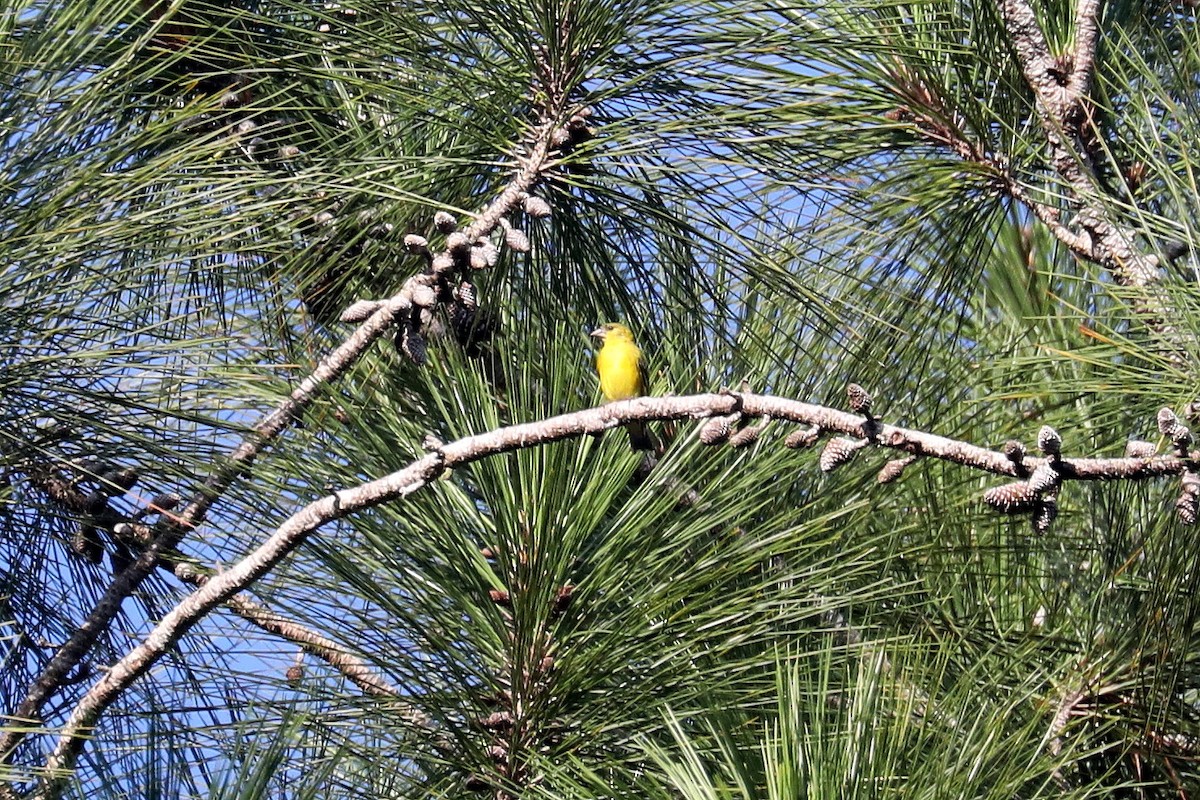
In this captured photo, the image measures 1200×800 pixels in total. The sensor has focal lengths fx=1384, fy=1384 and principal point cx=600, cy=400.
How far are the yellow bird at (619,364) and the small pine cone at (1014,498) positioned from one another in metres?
0.97

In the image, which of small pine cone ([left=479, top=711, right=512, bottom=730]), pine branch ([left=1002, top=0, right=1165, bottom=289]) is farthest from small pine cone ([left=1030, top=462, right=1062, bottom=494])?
small pine cone ([left=479, top=711, right=512, bottom=730])

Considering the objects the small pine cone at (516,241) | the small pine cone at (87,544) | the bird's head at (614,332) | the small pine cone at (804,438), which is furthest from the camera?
the bird's head at (614,332)

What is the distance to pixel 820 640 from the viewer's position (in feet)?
6.73

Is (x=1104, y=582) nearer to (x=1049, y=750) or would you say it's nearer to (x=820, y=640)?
(x=1049, y=750)

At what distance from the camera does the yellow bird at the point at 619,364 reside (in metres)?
2.37

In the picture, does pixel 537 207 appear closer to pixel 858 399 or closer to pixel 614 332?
pixel 858 399

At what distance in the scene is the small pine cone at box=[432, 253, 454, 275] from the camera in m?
1.60

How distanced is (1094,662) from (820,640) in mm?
383

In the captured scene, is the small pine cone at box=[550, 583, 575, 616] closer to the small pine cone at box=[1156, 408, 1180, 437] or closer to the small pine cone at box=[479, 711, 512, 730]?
the small pine cone at box=[479, 711, 512, 730]

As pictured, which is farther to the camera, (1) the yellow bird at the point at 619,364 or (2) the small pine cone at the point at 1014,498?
(1) the yellow bird at the point at 619,364

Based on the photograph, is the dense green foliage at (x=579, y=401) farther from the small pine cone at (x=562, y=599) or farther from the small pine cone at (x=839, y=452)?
the small pine cone at (x=839, y=452)

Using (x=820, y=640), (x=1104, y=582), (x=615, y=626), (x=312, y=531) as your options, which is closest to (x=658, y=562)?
(x=615, y=626)

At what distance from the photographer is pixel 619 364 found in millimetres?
2639

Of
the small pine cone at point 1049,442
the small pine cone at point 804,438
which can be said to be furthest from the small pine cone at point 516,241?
the small pine cone at point 1049,442
